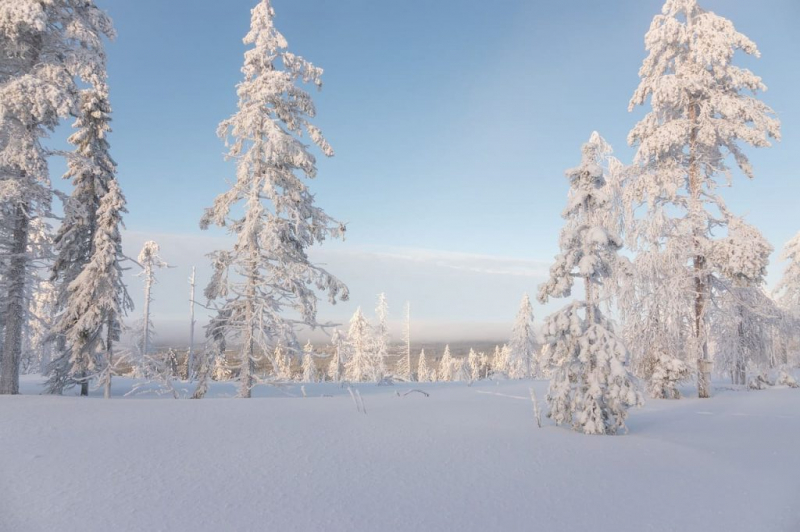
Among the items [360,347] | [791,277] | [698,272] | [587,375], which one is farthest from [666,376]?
[360,347]

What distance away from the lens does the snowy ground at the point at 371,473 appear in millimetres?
5406

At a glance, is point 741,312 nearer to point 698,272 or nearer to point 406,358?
point 698,272

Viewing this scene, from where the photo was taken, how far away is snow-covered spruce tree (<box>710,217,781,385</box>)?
647 inches

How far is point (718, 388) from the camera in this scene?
65.4 ft

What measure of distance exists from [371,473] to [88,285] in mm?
14638

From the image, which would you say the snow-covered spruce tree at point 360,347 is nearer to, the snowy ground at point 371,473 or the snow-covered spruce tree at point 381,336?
the snow-covered spruce tree at point 381,336

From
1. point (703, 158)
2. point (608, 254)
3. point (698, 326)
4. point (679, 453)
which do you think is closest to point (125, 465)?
point (679, 453)

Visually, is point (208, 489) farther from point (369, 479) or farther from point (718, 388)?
point (718, 388)

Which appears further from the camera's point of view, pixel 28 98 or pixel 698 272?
pixel 698 272

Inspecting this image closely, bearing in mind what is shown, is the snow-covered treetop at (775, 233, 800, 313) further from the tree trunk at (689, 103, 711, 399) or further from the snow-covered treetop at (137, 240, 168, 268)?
the snow-covered treetop at (137, 240, 168, 268)

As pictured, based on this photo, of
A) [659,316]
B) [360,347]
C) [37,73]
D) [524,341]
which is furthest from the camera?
[360,347]

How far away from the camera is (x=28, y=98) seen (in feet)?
41.8

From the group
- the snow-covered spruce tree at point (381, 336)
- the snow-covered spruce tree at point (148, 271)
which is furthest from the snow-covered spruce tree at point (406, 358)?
the snow-covered spruce tree at point (148, 271)

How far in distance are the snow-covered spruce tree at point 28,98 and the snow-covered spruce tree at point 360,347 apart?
39.6 meters
